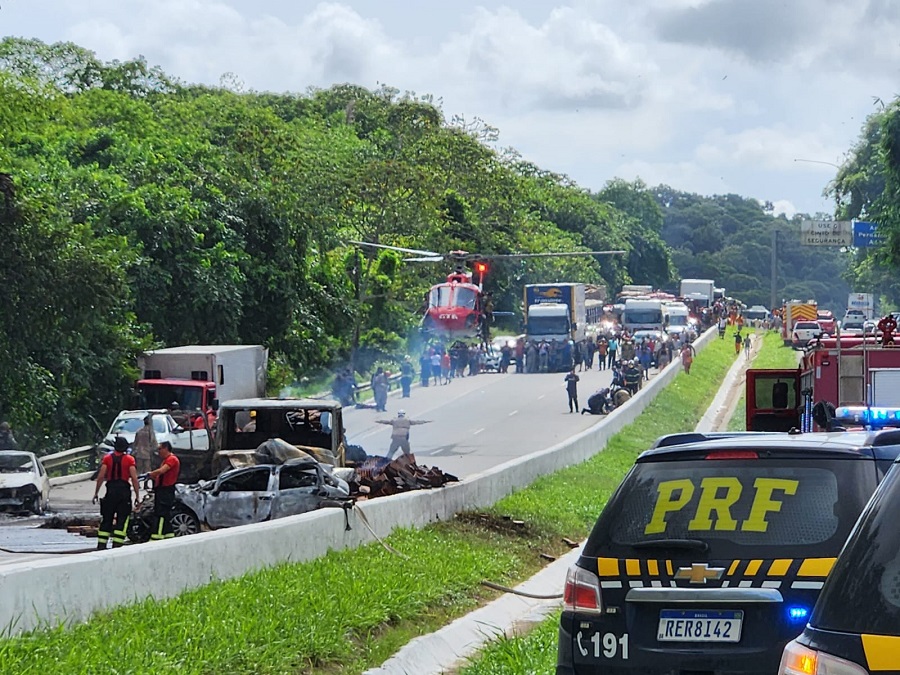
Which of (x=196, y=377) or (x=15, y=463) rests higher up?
(x=196, y=377)

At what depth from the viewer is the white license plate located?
6480mm

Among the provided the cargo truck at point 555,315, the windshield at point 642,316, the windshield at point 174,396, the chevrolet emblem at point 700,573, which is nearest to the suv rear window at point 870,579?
the chevrolet emblem at point 700,573

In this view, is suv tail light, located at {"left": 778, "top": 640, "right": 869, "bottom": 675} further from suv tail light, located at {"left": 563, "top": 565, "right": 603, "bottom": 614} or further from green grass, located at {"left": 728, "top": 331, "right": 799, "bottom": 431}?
green grass, located at {"left": 728, "top": 331, "right": 799, "bottom": 431}

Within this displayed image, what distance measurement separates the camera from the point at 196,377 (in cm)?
3494

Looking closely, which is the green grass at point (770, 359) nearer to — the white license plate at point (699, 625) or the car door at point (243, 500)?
the car door at point (243, 500)

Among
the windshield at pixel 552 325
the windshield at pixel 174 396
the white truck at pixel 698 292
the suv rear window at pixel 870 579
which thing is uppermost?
the white truck at pixel 698 292

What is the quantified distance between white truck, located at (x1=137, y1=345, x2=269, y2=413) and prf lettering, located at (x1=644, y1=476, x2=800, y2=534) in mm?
27731

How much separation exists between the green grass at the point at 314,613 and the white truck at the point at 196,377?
596 inches

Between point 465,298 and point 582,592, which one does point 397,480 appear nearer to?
point 582,592

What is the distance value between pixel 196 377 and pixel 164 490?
16460mm

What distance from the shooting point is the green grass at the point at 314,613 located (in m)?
9.02

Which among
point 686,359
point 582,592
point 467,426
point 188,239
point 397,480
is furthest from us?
point 686,359

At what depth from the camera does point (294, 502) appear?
1909 cm

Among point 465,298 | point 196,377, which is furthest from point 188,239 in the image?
point 465,298
